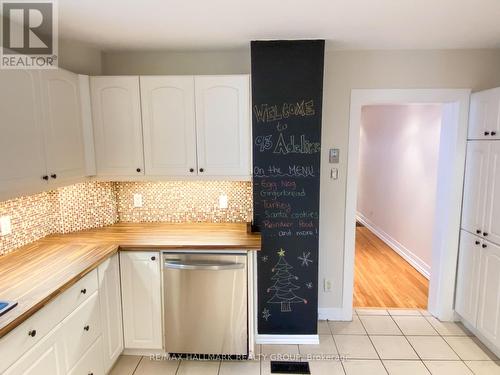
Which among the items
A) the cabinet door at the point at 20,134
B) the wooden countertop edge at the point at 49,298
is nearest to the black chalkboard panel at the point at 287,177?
the wooden countertop edge at the point at 49,298

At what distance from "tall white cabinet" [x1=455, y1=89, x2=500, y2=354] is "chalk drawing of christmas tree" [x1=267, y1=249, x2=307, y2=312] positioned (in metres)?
1.39

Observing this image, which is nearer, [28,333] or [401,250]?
[28,333]

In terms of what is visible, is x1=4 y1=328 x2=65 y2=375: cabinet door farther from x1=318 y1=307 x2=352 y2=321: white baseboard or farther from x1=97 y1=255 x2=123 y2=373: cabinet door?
x1=318 y1=307 x2=352 y2=321: white baseboard

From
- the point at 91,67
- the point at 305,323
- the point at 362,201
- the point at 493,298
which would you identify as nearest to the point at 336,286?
the point at 305,323

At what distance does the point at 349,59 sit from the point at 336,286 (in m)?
1.99

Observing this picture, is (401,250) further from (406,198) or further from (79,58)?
(79,58)

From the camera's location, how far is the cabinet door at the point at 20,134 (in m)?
1.73

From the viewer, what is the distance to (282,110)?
8.06 feet

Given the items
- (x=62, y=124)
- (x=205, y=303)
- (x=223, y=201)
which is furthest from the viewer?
(x=223, y=201)

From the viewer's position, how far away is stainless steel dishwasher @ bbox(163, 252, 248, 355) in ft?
7.73

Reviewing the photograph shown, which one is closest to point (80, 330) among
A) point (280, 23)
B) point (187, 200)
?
point (187, 200)

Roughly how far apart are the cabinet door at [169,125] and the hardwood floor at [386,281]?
2.29 m

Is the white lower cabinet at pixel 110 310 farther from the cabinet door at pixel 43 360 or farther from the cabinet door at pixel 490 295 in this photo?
the cabinet door at pixel 490 295

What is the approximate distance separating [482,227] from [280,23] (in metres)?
2.18
